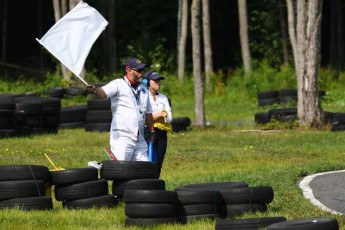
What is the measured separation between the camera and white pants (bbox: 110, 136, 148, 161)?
15859 millimetres

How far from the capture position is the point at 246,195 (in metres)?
14.7

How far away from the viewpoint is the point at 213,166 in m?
22.1

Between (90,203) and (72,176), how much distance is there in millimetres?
424

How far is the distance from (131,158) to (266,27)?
4473 centimetres

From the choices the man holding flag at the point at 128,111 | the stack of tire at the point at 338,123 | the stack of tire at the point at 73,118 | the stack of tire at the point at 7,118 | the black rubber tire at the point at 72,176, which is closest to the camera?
the black rubber tire at the point at 72,176

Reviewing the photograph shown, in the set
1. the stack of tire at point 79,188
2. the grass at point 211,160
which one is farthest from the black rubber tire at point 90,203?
the grass at point 211,160

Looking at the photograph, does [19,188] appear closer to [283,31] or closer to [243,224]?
[243,224]

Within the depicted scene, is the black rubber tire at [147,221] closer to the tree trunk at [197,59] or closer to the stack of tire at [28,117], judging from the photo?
the stack of tire at [28,117]

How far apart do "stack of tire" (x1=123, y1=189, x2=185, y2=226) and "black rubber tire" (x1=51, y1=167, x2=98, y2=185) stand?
4.47ft

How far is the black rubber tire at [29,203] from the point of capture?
1509cm

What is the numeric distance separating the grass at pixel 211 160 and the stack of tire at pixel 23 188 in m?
0.26

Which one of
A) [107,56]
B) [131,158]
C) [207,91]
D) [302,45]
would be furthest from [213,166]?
[107,56]

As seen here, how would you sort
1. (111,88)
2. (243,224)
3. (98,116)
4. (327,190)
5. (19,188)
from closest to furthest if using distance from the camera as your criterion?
(243,224) → (19,188) → (111,88) → (327,190) → (98,116)

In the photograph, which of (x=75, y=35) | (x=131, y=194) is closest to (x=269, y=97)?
(x=75, y=35)
